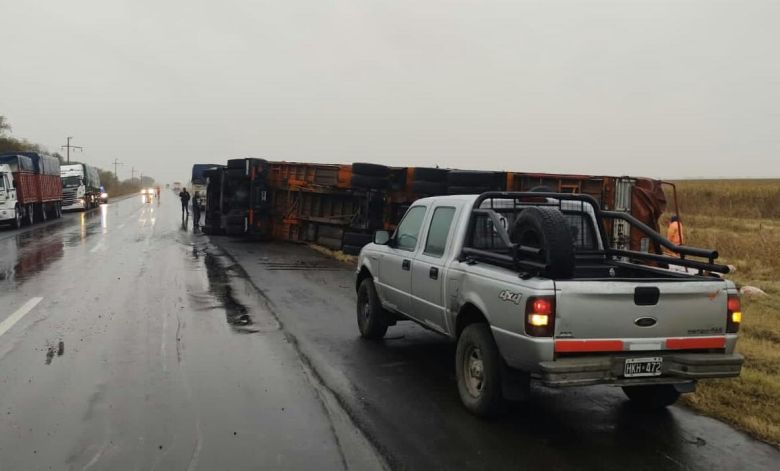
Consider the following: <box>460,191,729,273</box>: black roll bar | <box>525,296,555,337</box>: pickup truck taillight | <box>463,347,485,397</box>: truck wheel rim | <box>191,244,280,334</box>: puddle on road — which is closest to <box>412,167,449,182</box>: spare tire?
<box>191,244,280,334</box>: puddle on road

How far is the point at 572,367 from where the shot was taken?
4367mm

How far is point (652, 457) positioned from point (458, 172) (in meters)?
12.5

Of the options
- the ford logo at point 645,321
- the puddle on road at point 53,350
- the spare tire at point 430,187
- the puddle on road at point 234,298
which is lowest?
the puddle on road at point 234,298

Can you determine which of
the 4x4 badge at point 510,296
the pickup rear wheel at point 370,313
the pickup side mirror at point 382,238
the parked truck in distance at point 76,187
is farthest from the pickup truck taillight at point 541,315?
the parked truck in distance at point 76,187

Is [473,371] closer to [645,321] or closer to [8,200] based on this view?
[645,321]

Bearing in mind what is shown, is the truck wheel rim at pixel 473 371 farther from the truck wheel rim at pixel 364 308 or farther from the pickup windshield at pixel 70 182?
the pickup windshield at pixel 70 182

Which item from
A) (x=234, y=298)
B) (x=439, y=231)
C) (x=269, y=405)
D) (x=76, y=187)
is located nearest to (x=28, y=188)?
(x=76, y=187)

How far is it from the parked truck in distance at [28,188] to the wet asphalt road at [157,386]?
57.0ft

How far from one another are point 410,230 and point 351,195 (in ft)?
39.5

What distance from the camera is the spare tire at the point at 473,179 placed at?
1611 cm

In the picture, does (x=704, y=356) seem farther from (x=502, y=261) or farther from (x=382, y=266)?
(x=382, y=266)

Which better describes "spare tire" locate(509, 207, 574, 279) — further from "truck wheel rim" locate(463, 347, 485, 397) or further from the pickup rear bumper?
"truck wheel rim" locate(463, 347, 485, 397)

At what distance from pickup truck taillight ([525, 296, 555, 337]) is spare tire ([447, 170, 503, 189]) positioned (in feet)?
39.2

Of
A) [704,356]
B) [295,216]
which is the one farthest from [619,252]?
[295,216]
